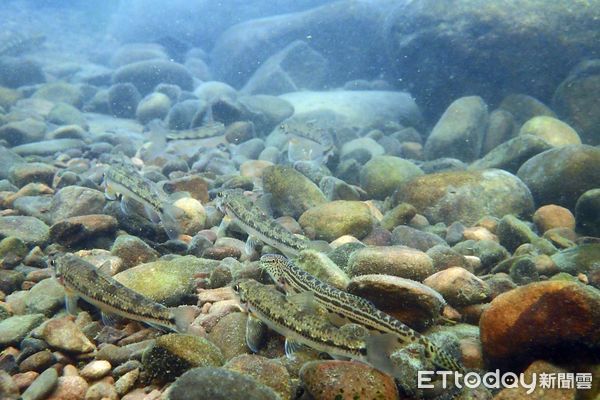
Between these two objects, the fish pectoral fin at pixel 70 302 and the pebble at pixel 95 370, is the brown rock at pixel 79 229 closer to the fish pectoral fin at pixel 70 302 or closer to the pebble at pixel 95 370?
the fish pectoral fin at pixel 70 302

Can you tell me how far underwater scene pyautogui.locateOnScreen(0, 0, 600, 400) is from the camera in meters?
3.57

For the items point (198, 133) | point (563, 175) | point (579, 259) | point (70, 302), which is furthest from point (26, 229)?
point (563, 175)

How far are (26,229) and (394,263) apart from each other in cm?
575

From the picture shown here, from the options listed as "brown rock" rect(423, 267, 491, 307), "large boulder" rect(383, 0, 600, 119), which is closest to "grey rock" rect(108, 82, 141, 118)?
"large boulder" rect(383, 0, 600, 119)

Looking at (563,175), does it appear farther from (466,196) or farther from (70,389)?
(70,389)

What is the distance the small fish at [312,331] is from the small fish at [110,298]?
696 millimetres

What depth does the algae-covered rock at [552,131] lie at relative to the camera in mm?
12211

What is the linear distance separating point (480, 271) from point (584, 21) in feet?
48.7

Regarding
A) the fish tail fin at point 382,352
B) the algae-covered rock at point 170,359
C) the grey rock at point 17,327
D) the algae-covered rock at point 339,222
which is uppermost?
the fish tail fin at point 382,352

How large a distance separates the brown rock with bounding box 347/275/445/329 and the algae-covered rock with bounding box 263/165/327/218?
3959 mm

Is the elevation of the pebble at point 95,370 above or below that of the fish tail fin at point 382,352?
below

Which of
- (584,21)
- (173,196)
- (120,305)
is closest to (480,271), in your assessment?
(120,305)

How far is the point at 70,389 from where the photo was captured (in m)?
3.52

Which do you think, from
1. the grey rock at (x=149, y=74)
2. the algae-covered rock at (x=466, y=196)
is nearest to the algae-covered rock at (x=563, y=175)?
the algae-covered rock at (x=466, y=196)
